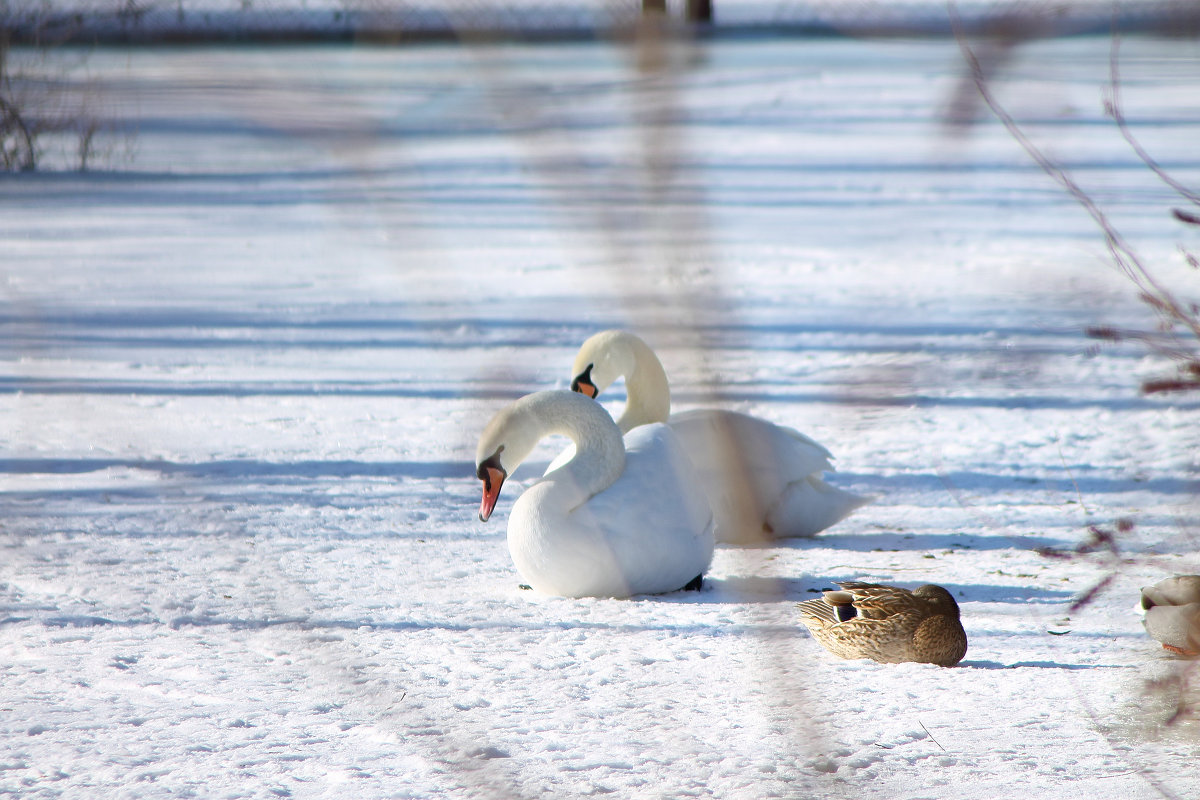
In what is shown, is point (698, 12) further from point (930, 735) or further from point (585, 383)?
point (585, 383)

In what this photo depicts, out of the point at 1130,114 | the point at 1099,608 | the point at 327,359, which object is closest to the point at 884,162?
the point at 1130,114

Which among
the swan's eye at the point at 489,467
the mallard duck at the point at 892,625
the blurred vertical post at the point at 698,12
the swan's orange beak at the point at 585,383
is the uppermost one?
the blurred vertical post at the point at 698,12

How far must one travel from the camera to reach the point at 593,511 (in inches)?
126

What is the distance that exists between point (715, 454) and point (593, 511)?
41 centimetres

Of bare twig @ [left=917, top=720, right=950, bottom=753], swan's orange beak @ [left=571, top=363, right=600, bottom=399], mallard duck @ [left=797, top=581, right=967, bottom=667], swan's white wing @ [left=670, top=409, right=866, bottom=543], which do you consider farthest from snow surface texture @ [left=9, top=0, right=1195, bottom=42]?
swan's orange beak @ [left=571, top=363, right=600, bottom=399]

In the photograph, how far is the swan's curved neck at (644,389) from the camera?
4117 millimetres

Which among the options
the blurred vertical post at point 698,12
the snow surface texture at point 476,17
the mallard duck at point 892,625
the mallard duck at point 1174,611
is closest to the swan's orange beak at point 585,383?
the mallard duck at point 892,625

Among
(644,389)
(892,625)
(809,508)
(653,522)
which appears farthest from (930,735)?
(644,389)

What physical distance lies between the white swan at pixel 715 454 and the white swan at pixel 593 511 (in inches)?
6.7

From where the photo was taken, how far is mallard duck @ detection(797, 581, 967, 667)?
2705mm

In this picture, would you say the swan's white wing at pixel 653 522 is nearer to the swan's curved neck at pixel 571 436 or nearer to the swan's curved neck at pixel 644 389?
the swan's curved neck at pixel 571 436

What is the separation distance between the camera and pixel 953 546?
3820mm

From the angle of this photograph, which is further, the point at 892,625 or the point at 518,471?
the point at 518,471

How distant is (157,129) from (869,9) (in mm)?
446
